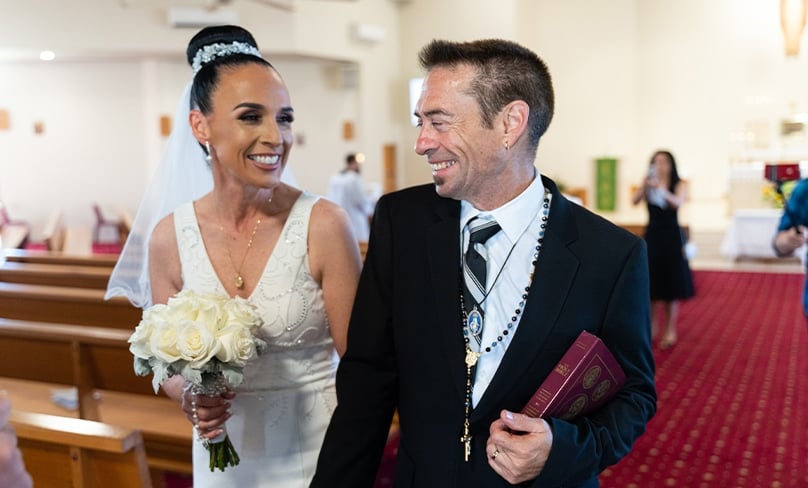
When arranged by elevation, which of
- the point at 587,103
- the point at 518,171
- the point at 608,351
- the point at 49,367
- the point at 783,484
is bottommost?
the point at 783,484

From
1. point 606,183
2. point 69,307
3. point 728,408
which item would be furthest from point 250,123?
point 606,183

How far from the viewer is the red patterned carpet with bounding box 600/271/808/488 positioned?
427cm

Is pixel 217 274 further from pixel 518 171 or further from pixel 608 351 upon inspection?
pixel 608 351

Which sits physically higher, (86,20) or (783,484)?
(86,20)

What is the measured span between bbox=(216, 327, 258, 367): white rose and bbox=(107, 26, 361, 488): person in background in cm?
25

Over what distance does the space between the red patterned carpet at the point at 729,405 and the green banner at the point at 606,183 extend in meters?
7.15

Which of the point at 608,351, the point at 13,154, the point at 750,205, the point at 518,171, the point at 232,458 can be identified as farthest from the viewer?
the point at 13,154

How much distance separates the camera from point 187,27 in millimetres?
12094

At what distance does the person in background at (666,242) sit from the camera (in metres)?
6.98

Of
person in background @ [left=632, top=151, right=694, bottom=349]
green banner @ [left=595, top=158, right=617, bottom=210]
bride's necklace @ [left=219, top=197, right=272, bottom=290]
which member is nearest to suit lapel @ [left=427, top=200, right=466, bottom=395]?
bride's necklace @ [left=219, top=197, right=272, bottom=290]

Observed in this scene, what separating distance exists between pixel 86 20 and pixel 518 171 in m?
11.6

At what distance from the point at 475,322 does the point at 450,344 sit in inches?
2.8

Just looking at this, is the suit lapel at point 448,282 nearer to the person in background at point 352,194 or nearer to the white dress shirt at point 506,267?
the white dress shirt at point 506,267

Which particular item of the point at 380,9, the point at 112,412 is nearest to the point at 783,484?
the point at 112,412
